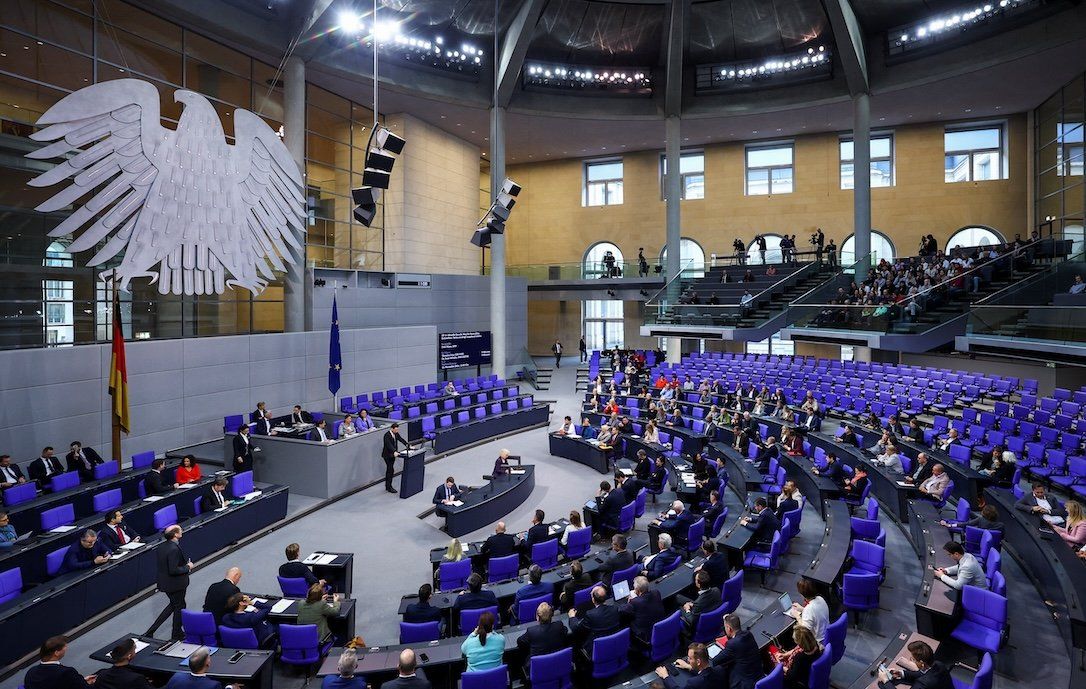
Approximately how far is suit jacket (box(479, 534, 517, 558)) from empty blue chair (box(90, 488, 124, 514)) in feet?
19.6

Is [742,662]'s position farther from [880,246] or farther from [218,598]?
[880,246]

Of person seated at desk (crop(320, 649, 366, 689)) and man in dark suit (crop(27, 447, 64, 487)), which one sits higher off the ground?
man in dark suit (crop(27, 447, 64, 487))

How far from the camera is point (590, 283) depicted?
2883cm

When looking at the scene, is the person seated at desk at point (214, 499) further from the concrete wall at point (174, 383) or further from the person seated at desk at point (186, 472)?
the concrete wall at point (174, 383)

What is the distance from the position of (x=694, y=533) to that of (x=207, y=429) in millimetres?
12708

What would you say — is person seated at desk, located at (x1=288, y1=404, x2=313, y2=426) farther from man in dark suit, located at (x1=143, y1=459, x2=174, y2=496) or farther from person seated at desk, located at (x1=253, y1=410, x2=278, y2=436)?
man in dark suit, located at (x1=143, y1=459, x2=174, y2=496)

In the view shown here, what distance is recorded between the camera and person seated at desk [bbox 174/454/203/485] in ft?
32.9

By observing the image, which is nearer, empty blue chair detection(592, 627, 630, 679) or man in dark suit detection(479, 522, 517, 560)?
empty blue chair detection(592, 627, 630, 679)

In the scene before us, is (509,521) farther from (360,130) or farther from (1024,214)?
(1024,214)

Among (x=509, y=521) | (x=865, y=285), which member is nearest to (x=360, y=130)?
(x=509, y=521)

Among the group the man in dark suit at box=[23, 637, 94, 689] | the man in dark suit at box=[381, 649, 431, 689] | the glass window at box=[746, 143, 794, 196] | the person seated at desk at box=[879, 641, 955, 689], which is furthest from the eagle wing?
the glass window at box=[746, 143, 794, 196]

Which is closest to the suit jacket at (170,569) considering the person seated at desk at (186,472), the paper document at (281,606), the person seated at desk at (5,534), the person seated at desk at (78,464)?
the paper document at (281,606)

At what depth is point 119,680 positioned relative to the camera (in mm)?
4637

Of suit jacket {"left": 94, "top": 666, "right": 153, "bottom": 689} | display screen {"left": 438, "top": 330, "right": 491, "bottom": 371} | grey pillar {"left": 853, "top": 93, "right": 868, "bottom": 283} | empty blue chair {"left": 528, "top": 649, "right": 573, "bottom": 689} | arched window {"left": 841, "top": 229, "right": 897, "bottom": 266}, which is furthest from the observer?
arched window {"left": 841, "top": 229, "right": 897, "bottom": 266}
